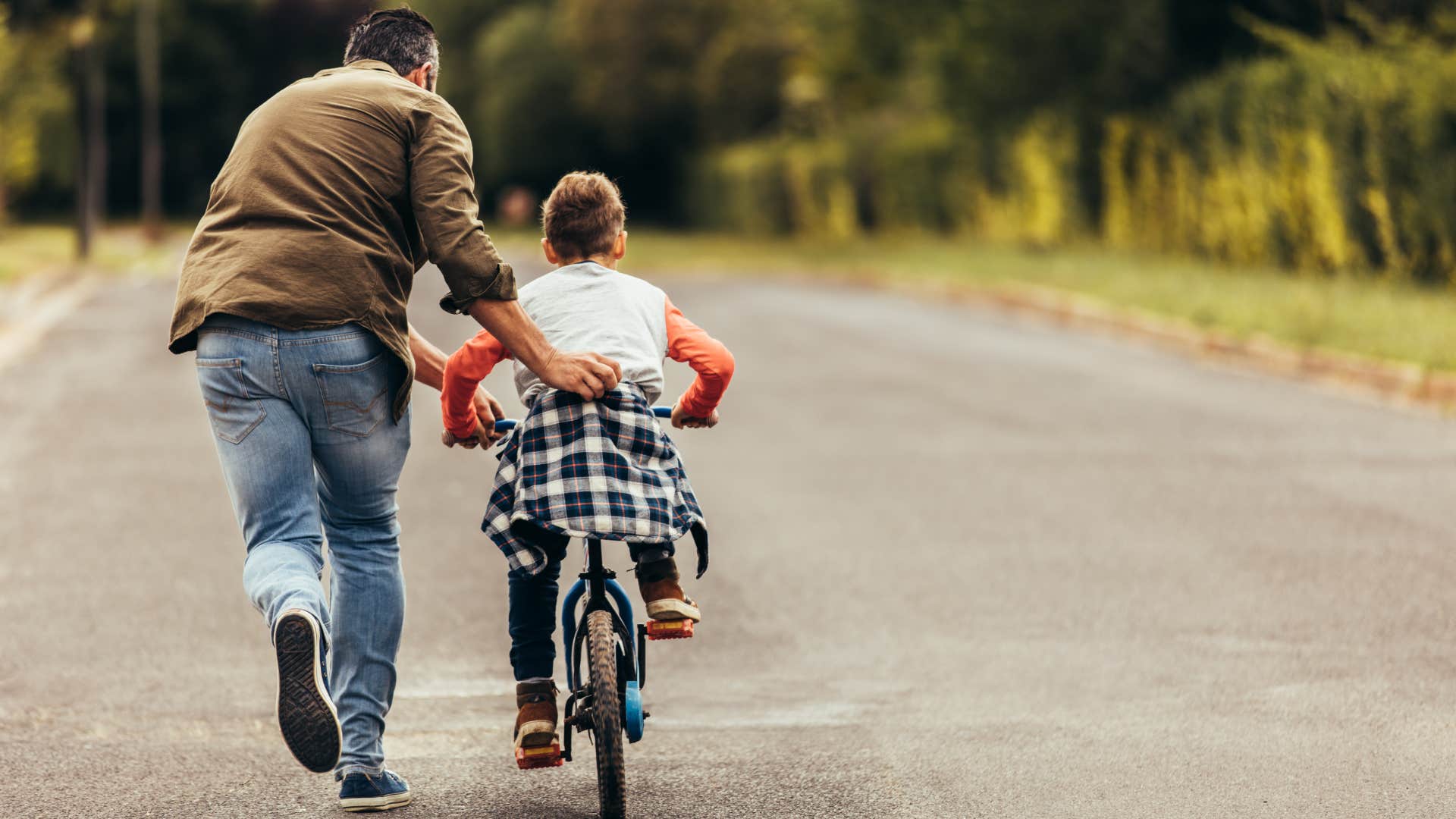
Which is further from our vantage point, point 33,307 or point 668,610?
point 33,307

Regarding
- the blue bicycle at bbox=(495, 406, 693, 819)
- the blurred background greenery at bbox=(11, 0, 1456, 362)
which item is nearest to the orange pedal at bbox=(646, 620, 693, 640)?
the blue bicycle at bbox=(495, 406, 693, 819)

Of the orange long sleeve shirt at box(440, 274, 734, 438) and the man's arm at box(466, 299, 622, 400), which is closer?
the man's arm at box(466, 299, 622, 400)

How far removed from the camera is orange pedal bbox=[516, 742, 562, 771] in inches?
168

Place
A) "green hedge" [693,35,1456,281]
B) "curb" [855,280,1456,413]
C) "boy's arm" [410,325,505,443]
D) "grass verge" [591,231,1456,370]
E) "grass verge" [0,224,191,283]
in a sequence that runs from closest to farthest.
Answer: "boy's arm" [410,325,505,443], "curb" [855,280,1456,413], "grass verge" [591,231,1456,370], "green hedge" [693,35,1456,281], "grass verge" [0,224,191,283]

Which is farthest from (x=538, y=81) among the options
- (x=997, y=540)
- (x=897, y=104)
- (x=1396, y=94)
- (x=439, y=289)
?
(x=997, y=540)

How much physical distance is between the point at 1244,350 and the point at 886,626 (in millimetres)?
9601

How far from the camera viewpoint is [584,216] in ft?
13.8

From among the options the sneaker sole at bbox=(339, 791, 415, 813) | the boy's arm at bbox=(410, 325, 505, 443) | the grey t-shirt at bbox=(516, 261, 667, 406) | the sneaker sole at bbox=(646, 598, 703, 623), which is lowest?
the sneaker sole at bbox=(339, 791, 415, 813)

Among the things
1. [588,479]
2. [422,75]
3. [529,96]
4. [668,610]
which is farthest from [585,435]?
[529,96]

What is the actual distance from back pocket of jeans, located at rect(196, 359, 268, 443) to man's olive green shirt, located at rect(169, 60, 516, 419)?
11 cm

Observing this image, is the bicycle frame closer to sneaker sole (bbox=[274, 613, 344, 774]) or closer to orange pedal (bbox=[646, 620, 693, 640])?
orange pedal (bbox=[646, 620, 693, 640])

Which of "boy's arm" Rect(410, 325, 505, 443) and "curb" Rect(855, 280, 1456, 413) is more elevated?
"boy's arm" Rect(410, 325, 505, 443)

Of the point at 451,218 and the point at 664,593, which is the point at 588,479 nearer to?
the point at 664,593

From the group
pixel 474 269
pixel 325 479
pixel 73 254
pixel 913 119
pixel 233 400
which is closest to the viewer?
pixel 474 269
